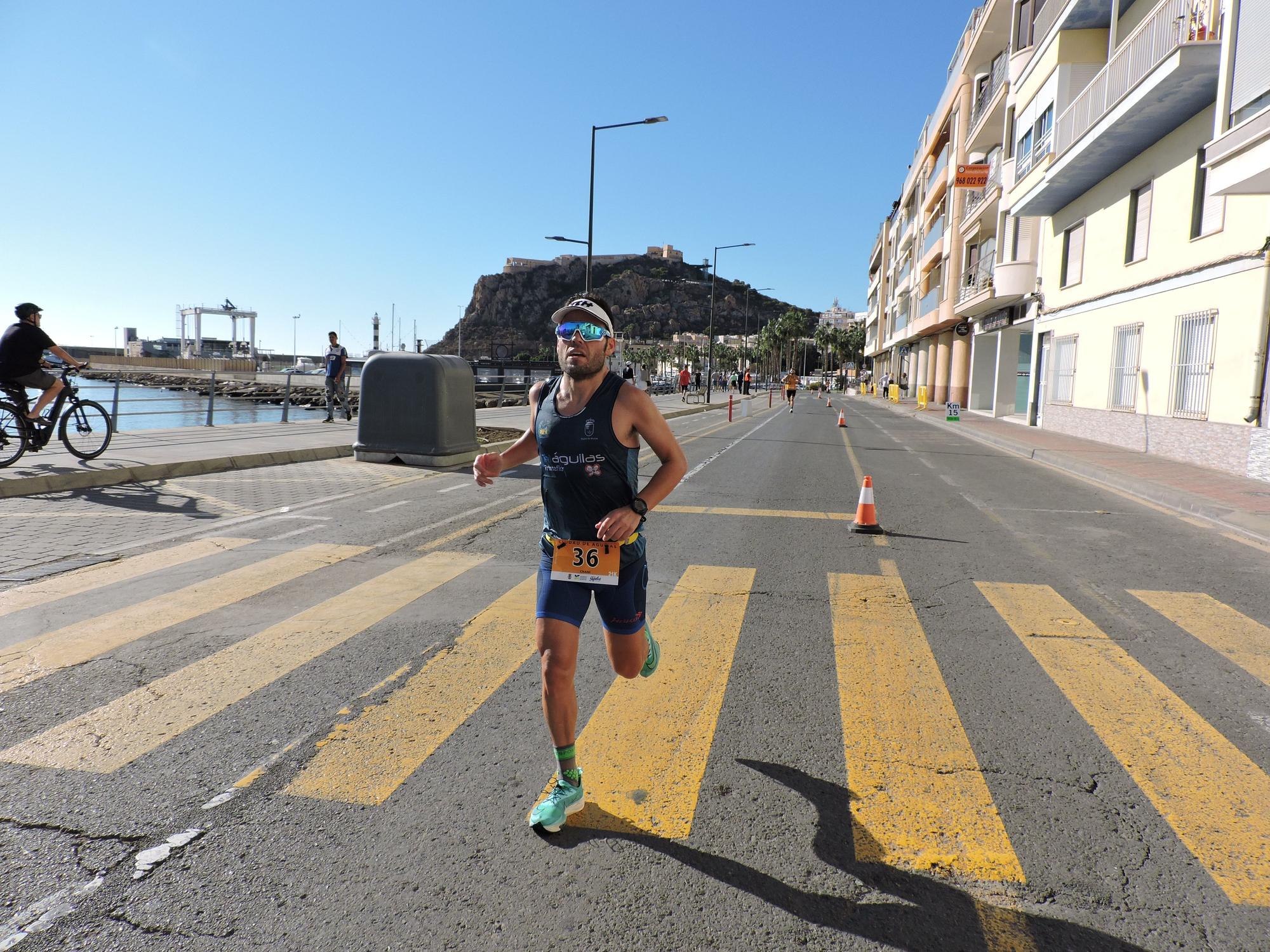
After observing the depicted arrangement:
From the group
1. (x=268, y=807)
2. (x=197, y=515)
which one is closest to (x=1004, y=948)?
(x=268, y=807)

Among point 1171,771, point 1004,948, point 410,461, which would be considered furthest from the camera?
point 410,461

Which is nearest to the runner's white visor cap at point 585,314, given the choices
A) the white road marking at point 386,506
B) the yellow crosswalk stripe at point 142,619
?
the yellow crosswalk stripe at point 142,619

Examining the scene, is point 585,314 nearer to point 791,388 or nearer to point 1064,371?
point 1064,371

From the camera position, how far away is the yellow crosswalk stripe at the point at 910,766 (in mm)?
2756

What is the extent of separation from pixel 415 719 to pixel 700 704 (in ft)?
4.30

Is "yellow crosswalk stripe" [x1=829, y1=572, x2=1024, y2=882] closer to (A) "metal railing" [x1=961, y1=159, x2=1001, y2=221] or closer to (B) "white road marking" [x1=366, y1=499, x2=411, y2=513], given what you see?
(B) "white road marking" [x1=366, y1=499, x2=411, y2=513]

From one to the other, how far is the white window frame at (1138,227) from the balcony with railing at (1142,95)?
90cm

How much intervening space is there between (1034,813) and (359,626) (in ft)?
12.2

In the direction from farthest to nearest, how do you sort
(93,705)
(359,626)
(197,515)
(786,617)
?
(197,515) → (786,617) → (359,626) → (93,705)

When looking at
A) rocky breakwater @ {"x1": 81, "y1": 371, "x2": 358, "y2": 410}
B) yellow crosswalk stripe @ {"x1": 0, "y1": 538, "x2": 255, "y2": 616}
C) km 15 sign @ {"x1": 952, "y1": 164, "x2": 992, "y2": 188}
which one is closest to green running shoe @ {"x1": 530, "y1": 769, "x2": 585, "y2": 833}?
yellow crosswalk stripe @ {"x1": 0, "y1": 538, "x2": 255, "y2": 616}

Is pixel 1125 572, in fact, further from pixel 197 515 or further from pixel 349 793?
pixel 197 515

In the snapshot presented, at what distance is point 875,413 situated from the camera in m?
38.2

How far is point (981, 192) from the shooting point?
35750 millimetres

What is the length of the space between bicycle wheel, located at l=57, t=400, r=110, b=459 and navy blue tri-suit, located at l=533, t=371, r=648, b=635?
10411mm
